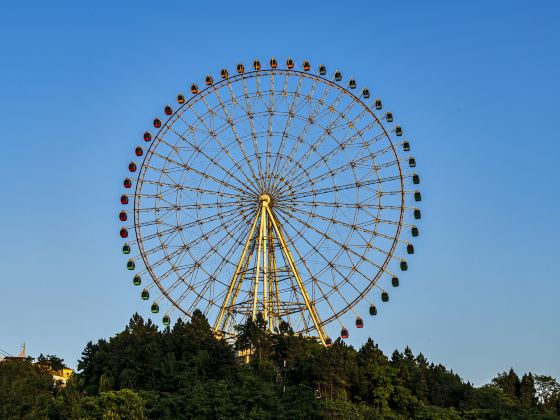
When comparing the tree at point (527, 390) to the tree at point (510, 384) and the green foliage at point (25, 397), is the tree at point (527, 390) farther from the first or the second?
the green foliage at point (25, 397)

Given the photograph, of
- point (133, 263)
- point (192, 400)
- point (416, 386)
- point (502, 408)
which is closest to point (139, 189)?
point (133, 263)

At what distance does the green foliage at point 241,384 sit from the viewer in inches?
2200

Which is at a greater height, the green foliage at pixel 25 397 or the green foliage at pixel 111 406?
the green foliage at pixel 25 397

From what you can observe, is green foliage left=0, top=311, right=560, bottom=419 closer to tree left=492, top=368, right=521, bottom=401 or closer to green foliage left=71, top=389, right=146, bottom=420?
green foliage left=71, top=389, right=146, bottom=420

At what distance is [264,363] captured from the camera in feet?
206

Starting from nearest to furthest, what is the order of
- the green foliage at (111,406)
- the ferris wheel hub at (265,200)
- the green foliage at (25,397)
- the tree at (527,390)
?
the green foliage at (111,406) < the green foliage at (25,397) < the ferris wheel hub at (265,200) < the tree at (527,390)

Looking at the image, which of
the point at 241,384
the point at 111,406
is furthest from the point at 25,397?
the point at 241,384

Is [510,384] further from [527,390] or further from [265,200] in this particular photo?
[265,200]

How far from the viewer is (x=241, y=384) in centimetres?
5962

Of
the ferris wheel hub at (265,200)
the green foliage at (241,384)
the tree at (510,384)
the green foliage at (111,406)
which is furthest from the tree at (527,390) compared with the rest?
the green foliage at (111,406)

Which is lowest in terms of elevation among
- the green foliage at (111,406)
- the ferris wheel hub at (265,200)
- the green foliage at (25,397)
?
the green foliage at (111,406)

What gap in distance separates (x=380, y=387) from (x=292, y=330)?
24.5 feet

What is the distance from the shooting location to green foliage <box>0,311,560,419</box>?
5588 cm

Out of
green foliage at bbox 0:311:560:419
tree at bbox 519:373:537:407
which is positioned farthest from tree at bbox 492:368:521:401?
green foliage at bbox 0:311:560:419
